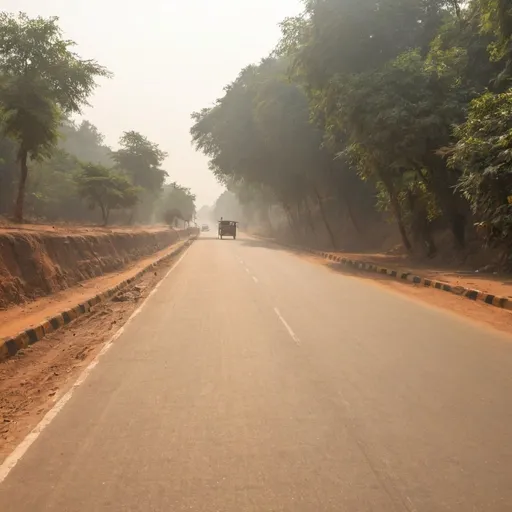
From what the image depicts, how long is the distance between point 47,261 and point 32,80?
13.7 m

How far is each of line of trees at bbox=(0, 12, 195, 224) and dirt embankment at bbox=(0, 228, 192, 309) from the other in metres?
6.94

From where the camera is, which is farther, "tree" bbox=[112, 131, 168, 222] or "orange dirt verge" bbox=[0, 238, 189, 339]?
"tree" bbox=[112, 131, 168, 222]

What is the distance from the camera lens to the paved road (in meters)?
3.20

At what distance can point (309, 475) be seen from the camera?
135 inches

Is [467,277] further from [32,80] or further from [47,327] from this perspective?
[32,80]

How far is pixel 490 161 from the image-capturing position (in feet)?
44.0

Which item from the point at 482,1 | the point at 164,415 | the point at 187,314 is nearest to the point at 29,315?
the point at 187,314

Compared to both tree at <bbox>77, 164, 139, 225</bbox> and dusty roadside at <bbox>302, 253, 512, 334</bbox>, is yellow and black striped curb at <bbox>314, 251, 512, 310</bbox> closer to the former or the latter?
dusty roadside at <bbox>302, 253, 512, 334</bbox>

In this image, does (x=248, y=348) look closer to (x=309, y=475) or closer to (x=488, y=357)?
(x=488, y=357)

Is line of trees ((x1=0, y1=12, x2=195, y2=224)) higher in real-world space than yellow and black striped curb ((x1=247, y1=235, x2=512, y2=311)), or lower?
higher

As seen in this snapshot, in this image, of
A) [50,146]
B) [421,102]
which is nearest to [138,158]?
[50,146]

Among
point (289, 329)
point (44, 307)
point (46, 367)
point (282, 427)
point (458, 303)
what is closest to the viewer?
point (282, 427)

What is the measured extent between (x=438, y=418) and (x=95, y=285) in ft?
40.5

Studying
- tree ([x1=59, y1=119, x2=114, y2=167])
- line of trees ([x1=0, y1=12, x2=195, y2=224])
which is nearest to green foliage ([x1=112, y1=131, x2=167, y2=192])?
line of trees ([x1=0, y1=12, x2=195, y2=224])
